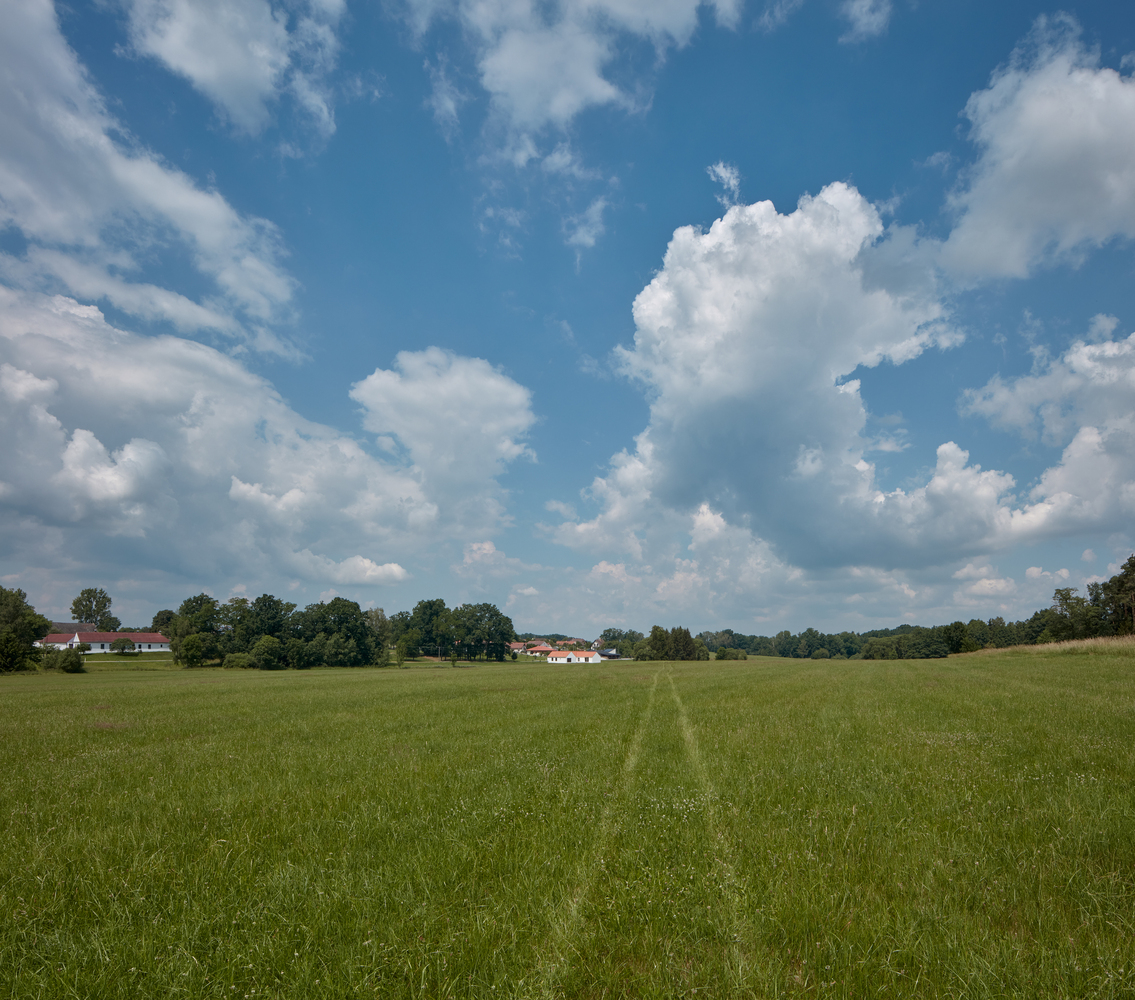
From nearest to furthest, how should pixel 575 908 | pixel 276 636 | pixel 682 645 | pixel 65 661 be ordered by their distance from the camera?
pixel 575 908, pixel 65 661, pixel 276 636, pixel 682 645

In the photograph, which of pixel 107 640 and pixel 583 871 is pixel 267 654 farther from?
pixel 583 871

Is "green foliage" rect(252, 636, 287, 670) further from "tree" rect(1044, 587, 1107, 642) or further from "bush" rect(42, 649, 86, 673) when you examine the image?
"tree" rect(1044, 587, 1107, 642)

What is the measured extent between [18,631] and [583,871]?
4972 inches

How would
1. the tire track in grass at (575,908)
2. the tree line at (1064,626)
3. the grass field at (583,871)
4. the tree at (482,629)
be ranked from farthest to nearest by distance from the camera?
the tree at (482,629) → the tree line at (1064,626) → the grass field at (583,871) → the tire track in grass at (575,908)

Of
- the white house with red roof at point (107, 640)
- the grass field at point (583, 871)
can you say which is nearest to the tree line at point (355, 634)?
the white house with red roof at point (107, 640)

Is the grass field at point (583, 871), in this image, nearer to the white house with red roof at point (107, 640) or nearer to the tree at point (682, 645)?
the tree at point (682, 645)

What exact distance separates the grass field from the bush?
84730 millimetres

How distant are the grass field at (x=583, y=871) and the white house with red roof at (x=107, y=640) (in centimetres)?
20763

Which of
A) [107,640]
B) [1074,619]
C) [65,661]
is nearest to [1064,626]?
[1074,619]

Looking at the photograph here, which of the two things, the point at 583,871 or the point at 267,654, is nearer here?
the point at 583,871

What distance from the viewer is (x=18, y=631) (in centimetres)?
8762

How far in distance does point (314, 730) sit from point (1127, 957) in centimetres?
1942

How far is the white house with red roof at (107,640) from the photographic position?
17200 centimetres

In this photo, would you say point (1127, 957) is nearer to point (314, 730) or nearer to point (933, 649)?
point (314, 730)
